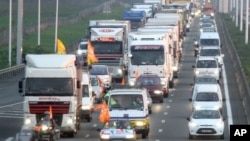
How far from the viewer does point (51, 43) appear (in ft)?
387

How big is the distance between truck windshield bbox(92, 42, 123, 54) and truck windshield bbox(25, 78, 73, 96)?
29.7 metres

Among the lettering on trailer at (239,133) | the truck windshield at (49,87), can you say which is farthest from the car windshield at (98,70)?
the lettering on trailer at (239,133)

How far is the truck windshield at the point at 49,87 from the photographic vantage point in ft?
147

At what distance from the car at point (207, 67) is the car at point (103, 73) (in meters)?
7.17

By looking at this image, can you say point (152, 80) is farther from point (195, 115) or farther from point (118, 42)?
point (195, 115)

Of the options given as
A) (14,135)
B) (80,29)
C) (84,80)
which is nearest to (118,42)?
(84,80)

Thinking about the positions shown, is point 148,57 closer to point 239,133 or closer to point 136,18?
point 239,133

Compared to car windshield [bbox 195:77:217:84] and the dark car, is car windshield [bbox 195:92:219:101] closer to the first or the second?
the dark car

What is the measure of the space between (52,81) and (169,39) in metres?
27.0

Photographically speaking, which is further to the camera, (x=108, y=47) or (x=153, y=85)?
(x=108, y=47)

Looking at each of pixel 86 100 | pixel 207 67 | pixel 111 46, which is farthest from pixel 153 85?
pixel 207 67

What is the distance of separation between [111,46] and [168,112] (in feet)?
55.4

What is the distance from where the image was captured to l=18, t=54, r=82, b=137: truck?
44781 millimetres

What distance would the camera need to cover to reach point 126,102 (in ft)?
155
